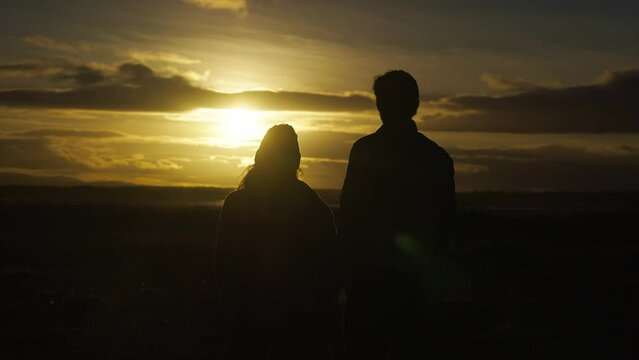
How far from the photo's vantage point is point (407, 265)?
4.85m

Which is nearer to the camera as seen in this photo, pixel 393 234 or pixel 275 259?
pixel 393 234

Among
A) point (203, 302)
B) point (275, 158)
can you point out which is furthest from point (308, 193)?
point (203, 302)

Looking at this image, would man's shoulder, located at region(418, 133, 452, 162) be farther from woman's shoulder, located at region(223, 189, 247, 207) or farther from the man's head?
woman's shoulder, located at region(223, 189, 247, 207)

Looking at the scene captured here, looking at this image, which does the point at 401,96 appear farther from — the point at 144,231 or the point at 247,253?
the point at 144,231

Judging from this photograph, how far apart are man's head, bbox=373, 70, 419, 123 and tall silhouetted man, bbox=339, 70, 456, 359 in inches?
4.8

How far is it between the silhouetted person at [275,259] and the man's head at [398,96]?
1.84 feet

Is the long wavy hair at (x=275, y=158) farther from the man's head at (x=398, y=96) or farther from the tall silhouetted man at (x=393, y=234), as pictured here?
the man's head at (x=398, y=96)

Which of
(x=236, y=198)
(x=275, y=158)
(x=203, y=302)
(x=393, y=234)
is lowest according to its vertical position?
(x=203, y=302)

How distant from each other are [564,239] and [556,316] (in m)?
21.7

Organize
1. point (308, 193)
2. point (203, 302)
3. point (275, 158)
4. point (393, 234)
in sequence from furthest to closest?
point (203, 302) → point (308, 193) → point (275, 158) → point (393, 234)

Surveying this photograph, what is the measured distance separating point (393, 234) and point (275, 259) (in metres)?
0.71

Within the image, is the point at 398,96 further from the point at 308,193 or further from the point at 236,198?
the point at 236,198

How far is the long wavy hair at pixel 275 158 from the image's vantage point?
498 centimetres

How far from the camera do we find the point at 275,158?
4.98 m
